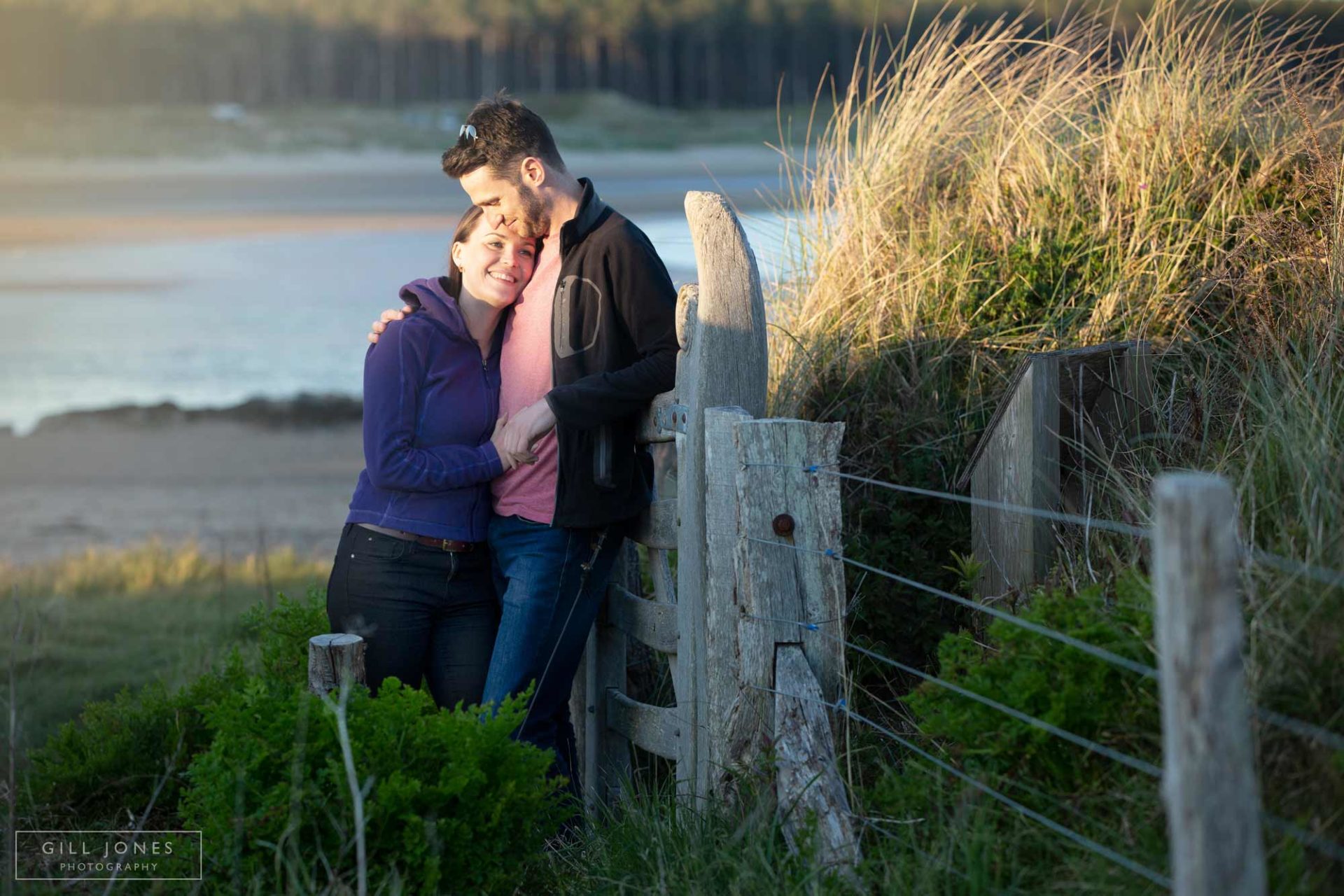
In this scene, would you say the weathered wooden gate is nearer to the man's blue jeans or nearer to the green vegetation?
the man's blue jeans

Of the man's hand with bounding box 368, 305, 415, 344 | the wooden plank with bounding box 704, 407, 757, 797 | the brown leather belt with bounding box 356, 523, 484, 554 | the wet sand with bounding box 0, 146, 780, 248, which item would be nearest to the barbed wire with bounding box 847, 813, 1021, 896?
the wooden plank with bounding box 704, 407, 757, 797

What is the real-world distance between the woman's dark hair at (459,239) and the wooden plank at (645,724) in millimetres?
1496

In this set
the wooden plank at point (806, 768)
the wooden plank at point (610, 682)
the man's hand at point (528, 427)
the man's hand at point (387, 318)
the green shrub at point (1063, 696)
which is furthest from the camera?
the wooden plank at point (610, 682)

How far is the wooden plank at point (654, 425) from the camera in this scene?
3832 millimetres

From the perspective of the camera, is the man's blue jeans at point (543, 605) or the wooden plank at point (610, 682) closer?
the man's blue jeans at point (543, 605)

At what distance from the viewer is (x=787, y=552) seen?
10.8ft

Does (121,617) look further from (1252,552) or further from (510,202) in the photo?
(1252,552)

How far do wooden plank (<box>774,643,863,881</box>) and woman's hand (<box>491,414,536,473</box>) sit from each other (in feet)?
3.32

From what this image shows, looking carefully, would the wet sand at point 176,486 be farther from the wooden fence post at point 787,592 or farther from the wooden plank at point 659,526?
the wooden fence post at point 787,592

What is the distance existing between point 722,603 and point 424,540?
1.01 metres

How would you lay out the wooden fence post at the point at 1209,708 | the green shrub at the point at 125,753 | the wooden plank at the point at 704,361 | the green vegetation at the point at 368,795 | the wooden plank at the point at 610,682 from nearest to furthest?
1. the wooden fence post at the point at 1209,708
2. the green vegetation at the point at 368,795
3. the wooden plank at the point at 704,361
4. the green shrub at the point at 125,753
5. the wooden plank at the point at 610,682

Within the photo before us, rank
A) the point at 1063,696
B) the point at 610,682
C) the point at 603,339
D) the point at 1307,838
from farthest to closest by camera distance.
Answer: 1. the point at 610,682
2. the point at 603,339
3. the point at 1063,696
4. the point at 1307,838

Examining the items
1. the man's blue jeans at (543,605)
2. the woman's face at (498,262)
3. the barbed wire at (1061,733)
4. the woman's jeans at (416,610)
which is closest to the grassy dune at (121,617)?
the woman's jeans at (416,610)

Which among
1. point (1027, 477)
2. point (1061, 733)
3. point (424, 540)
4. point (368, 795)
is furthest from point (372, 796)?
point (1027, 477)
